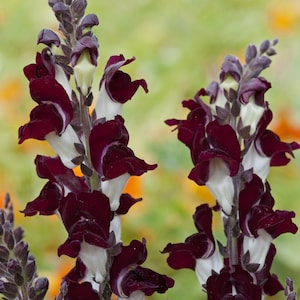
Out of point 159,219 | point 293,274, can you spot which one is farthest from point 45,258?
point 293,274

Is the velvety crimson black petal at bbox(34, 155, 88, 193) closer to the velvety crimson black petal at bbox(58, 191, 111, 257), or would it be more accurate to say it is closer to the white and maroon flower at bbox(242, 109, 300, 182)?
the velvety crimson black petal at bbox(58, 191, 111, 257)

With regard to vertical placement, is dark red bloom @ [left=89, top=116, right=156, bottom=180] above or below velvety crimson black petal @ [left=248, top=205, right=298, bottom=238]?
above

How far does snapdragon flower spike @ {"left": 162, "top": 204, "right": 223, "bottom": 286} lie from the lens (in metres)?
0.82

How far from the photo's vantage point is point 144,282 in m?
0.78

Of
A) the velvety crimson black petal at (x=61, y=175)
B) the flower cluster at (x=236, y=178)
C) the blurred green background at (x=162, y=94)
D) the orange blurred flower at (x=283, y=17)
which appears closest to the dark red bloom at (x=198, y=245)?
the flower cluster at (x=236, y=178)

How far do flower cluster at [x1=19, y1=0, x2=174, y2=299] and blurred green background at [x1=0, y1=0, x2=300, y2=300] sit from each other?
0.47 metres

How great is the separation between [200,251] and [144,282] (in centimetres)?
7

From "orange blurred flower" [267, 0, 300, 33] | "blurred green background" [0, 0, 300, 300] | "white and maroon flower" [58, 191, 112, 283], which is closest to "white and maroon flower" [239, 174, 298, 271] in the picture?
"white and maroon flower" [58, 191, 112, 283]

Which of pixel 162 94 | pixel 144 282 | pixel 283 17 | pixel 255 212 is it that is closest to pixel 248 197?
pixel 255 212

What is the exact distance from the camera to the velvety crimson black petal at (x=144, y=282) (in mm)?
775

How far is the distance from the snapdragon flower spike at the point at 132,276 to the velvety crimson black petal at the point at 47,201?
0.23 feet

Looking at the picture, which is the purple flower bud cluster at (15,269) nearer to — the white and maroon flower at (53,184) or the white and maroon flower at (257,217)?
the white and maroon flower at (53,184)

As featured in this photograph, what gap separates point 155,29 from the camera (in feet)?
6.81

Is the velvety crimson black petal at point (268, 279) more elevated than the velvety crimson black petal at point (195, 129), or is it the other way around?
the velvety crimson black petal at point (195, 129)
